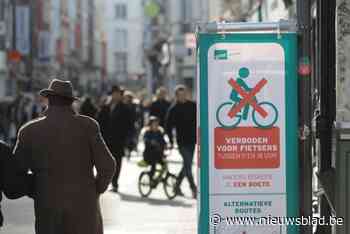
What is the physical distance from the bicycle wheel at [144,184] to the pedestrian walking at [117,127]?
2.23 ft

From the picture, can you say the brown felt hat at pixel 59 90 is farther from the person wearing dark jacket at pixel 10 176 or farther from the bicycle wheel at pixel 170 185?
the bicycle wheel at pixel 170 185

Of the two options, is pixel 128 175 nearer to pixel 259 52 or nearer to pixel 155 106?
pixel 155 106

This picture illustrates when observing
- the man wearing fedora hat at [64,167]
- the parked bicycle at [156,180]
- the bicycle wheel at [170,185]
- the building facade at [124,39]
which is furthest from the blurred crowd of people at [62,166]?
the building facade at [124,39]

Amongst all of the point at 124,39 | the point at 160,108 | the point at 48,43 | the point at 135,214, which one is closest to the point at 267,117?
the point at 135,214

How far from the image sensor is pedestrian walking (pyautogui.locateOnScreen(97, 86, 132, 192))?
61.7 ft

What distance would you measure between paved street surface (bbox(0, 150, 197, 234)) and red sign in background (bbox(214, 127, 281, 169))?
4460 mm

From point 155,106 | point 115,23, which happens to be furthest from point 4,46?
point 115,23

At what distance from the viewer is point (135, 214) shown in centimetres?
1496

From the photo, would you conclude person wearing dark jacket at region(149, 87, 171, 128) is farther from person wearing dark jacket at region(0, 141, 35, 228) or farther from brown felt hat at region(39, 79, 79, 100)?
person wearing dark jacket at region(0, 141, 35, 228)

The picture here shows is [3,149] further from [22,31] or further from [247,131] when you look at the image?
[22,31]

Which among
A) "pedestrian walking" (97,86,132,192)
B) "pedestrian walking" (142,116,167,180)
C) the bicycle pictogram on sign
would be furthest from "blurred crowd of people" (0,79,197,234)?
"pedestrian walking" (97,86,132,192)

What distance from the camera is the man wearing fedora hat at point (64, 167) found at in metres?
7.85

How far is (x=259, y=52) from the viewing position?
319 inches

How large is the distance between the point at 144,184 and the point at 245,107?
32.8 feet
